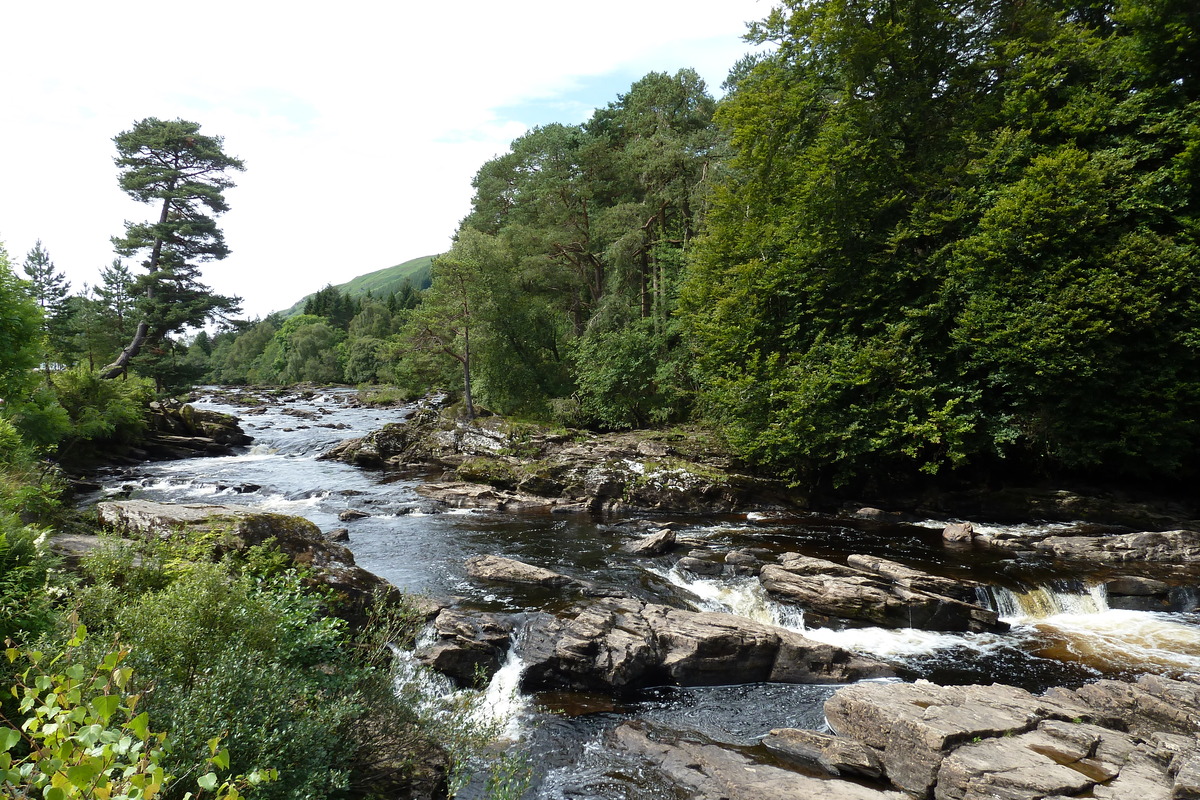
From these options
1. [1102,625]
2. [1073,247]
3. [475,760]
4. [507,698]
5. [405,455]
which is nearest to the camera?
[475,760]

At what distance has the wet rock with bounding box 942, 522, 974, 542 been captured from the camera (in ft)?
57.1

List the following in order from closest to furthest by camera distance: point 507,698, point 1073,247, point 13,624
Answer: point 13,624
point 507,698
point 1073,247

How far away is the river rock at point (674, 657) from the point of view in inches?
404

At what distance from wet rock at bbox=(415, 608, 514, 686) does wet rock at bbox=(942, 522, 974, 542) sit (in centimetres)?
1427

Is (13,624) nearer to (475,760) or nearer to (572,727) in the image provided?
(475,760)

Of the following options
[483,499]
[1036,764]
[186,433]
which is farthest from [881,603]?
[186,433]

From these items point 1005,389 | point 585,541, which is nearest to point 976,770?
point 585,541

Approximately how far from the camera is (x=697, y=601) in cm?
1358


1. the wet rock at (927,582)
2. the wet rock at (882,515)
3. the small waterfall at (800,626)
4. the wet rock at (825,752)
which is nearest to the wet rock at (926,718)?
the wet rock at (825,752)

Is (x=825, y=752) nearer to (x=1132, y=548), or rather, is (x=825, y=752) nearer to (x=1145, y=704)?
(x=1145, y=704)

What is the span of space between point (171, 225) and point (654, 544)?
38880mm

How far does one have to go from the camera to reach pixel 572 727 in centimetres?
912

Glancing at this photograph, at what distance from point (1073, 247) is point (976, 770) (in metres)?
17.2

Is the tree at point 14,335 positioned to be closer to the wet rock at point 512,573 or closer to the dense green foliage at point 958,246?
the wet rock at point 512,573
